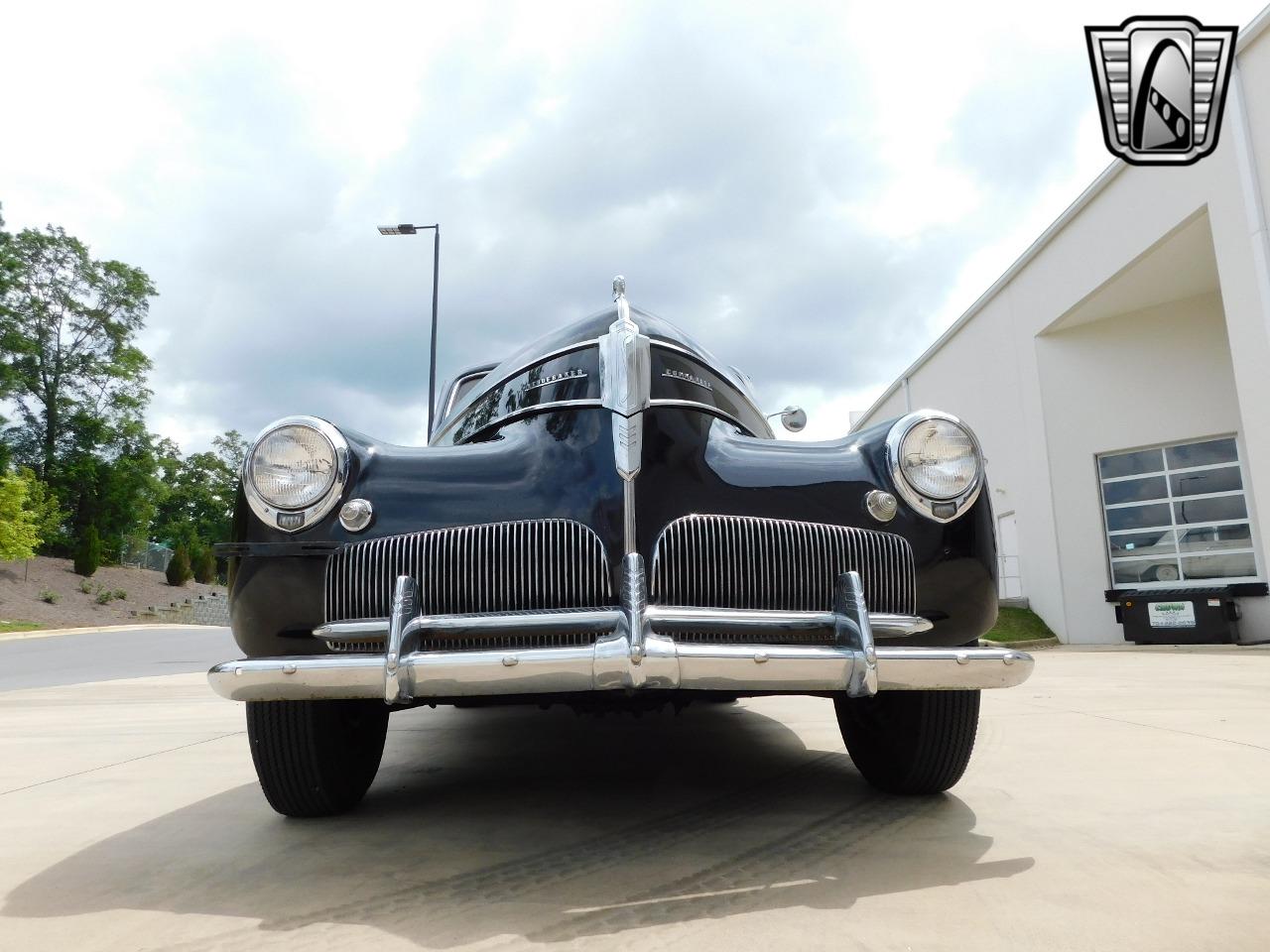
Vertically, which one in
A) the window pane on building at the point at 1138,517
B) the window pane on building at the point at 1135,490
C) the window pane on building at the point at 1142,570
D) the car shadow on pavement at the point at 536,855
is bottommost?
the car shadow on pavement at the point at 536,855

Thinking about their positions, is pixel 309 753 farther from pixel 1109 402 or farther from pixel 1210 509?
pixel 1109 402

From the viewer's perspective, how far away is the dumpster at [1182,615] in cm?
1068

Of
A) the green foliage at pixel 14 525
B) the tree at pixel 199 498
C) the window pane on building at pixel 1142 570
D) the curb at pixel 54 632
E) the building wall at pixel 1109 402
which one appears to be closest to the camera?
the building wall at pixel 1109 402

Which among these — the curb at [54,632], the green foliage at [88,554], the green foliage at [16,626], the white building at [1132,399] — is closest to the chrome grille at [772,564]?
the white building at [1132,399]

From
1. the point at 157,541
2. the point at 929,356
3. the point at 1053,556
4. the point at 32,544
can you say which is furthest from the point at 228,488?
the point at 1053,556

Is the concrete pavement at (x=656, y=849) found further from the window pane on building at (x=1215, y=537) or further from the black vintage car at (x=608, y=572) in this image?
the window pane on building at (x=1215, y=537)

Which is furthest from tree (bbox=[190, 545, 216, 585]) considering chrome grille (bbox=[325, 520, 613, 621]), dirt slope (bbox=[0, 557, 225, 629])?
chrome grille (bbox=[325, 520, 613, 621])

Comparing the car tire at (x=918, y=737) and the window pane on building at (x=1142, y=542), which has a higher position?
the window pane on building at (x=1142, y=542)

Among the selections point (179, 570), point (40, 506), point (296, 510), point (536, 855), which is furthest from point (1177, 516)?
point (179, 570)

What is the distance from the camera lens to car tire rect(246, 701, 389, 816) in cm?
211

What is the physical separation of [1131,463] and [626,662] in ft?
44.9

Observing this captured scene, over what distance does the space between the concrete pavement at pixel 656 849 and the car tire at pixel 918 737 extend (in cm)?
8

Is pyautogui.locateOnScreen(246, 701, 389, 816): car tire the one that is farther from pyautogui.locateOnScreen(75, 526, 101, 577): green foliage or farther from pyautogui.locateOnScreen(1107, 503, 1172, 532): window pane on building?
pyautogui.locateOnScreen(75, 526, 101, 577): green foliage

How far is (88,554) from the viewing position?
28891 millimetres
